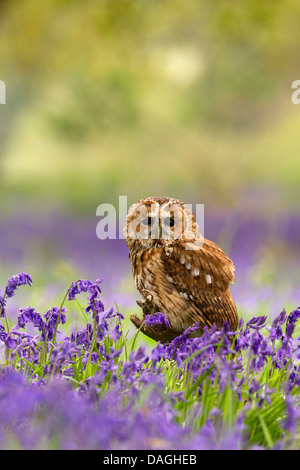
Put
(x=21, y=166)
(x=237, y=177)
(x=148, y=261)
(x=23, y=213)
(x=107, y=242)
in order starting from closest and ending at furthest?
(x=148, y=261), (x=107, y=242), (x=23, y=213), (x=237, y=177), (x=21, y=166)

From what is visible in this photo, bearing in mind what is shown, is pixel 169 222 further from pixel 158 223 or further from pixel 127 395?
pixel 127 395

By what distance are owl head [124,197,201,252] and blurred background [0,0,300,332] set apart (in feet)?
5.69

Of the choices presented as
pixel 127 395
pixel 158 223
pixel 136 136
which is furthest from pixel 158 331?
pixel 136 136

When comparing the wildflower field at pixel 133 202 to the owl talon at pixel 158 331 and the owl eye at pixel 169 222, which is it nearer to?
the owl talon at pixel 158 331

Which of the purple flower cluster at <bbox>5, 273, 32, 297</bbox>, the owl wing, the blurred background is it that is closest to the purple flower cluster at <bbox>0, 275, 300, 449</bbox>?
the purple flower cluster at <bbox>5, 273, 32, 297</bbox>

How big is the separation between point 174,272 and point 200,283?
0.15 m

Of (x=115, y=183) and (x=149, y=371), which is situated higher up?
(x=115, y=183)

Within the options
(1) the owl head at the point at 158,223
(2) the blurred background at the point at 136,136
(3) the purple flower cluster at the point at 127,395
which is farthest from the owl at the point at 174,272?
(2) the blurred background at the point at 136,136

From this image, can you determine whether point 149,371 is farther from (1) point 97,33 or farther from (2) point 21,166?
(2) point 21,166

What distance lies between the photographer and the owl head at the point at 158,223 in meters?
3.07

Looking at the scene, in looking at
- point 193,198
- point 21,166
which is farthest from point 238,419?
point 21,166

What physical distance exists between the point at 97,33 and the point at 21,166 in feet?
23.1

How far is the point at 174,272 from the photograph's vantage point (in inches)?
120
